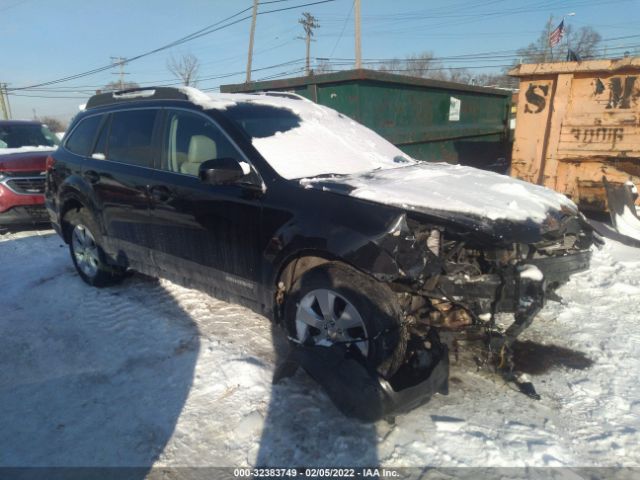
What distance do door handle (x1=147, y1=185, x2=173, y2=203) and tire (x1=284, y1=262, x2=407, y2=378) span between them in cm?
138

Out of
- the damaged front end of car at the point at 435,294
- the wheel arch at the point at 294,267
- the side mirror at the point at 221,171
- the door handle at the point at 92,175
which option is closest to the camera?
the damaged front end of car at the point at 435,294

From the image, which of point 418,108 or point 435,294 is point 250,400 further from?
point 418,108

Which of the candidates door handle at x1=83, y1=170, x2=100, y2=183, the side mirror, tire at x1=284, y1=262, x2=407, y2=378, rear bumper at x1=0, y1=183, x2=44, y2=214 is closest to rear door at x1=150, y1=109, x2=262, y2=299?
the side mirror

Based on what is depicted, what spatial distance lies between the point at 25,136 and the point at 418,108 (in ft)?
25.2

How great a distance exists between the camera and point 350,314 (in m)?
2.63

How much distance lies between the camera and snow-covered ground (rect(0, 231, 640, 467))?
7.55ft

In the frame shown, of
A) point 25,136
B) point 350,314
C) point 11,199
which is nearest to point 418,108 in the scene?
point 350,314

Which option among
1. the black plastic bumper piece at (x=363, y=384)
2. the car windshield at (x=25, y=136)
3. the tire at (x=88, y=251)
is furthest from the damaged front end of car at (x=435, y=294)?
the car windshield at (x=25, y=136)

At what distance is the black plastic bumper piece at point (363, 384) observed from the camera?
7.62 feet

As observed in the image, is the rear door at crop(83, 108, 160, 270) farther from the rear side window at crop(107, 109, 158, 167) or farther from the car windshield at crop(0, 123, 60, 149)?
the car windshield at crop(0, 123, 60, 149)

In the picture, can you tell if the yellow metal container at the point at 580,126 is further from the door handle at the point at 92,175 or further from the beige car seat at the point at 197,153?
the door handle at the point at 92,175

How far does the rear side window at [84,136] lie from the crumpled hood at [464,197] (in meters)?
2.71

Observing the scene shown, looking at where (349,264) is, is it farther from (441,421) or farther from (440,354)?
(441,421)

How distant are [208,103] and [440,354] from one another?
248 cm
